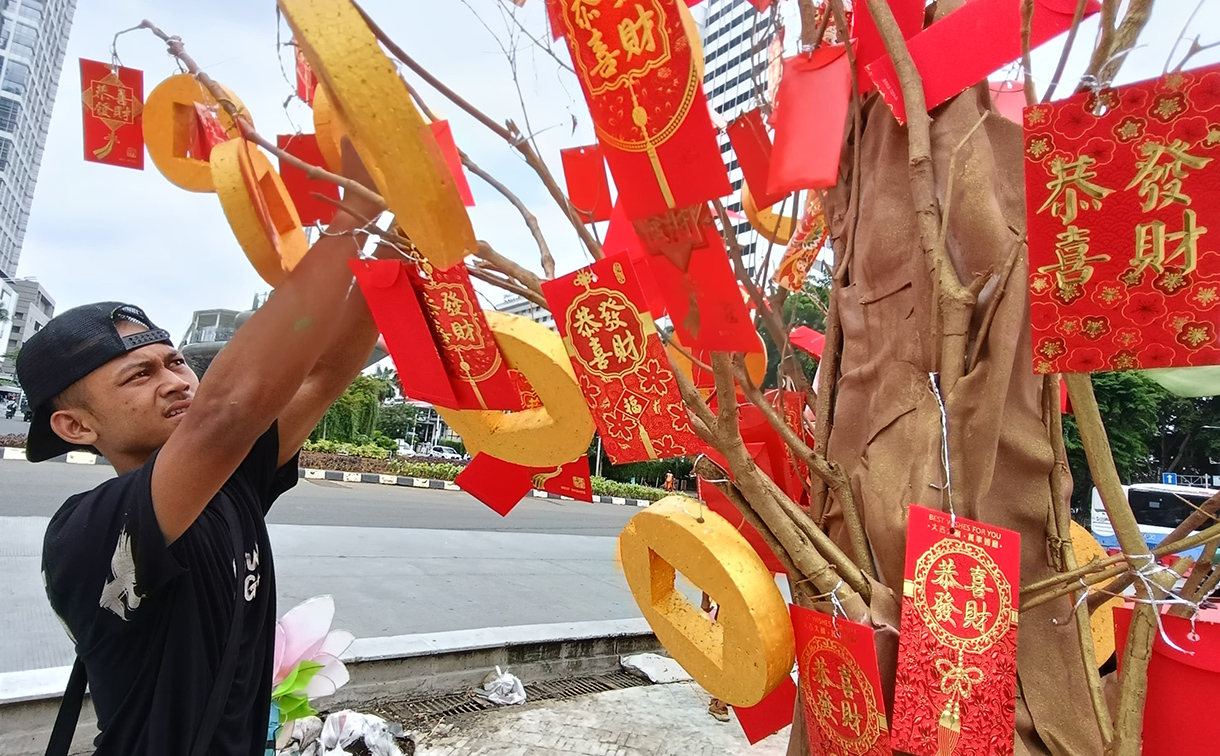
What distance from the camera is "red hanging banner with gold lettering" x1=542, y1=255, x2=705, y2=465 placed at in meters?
1.08

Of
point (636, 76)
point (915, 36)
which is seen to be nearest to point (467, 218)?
point (636, 76)

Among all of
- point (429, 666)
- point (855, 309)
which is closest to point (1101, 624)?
point (855, 309)

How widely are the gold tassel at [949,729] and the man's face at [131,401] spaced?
1.31 m

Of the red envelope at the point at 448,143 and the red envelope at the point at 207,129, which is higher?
the red envelope at the point at 207,129

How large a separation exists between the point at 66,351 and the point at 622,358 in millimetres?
911

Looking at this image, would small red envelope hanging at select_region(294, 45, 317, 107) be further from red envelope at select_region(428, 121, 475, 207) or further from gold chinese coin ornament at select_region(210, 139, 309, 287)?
red envelope at select_region(428, 121, 475, 207)

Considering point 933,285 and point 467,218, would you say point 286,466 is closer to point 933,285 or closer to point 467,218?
point 467,218

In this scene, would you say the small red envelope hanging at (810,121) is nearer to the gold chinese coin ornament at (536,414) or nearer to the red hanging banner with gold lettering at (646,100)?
the red hanging banner with gold lettering at (646,100)

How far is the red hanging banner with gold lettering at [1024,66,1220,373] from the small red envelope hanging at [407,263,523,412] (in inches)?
32.2

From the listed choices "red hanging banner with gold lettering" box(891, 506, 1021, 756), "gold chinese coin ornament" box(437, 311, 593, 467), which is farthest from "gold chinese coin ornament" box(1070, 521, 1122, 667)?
"gold chinese coin ornament" box(437, 311, 593, 467)

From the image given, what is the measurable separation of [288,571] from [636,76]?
4.69m

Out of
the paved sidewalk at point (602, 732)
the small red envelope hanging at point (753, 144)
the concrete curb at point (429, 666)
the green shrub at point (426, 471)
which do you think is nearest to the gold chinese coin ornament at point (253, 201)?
the small red envelope hanging at point (753, 144)

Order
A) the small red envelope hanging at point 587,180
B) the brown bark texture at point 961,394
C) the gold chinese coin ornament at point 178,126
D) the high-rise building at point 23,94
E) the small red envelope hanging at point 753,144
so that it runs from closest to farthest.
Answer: the brown bark texture at point 961,394, the gold chinese coin ornament at point 178,126, the small red envelope hanging at point 753,144, the small red envelope hanging at point 587,180, the high-rise building at point 23,94

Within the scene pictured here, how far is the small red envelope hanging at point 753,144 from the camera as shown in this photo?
1.52m
